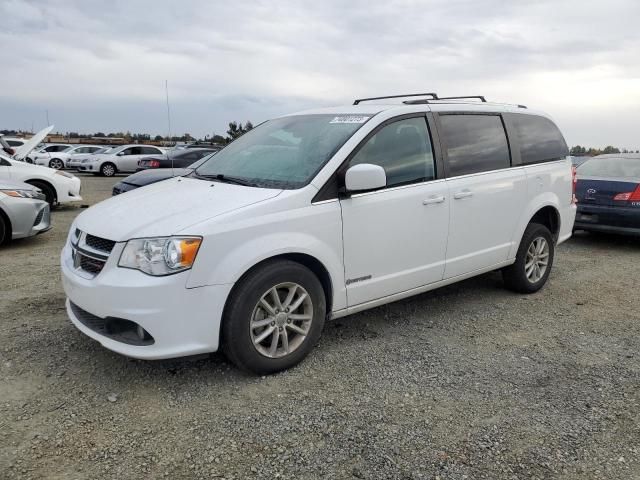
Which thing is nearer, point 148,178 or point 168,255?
point 168,255

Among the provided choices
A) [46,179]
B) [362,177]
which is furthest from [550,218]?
[46,179]

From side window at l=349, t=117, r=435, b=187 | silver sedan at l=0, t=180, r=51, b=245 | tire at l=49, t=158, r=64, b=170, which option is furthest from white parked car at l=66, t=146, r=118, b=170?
side window at l=349, t=117, r=435, b=187

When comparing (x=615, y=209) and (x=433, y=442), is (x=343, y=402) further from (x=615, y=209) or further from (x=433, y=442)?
(x=615, y=209)

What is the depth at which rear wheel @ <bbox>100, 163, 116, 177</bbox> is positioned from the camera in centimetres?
2520

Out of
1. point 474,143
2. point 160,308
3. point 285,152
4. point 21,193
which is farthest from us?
point 21,193

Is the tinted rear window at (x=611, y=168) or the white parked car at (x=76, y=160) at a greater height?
the tinted rear window at (x=611, y=168)

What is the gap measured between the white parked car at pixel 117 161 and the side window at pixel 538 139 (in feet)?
71.0

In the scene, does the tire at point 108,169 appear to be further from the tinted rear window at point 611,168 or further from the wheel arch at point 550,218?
the wheel arch at point 550,218

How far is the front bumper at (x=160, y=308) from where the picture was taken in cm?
314

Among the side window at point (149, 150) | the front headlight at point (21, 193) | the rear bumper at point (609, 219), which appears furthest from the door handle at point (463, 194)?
the side window at point (149, 150)

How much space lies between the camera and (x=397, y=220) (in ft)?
13.3

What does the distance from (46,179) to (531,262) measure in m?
9.68

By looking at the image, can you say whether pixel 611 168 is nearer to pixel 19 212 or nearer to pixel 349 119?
pixel 349 119

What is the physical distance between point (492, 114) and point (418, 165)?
4.18 ft
